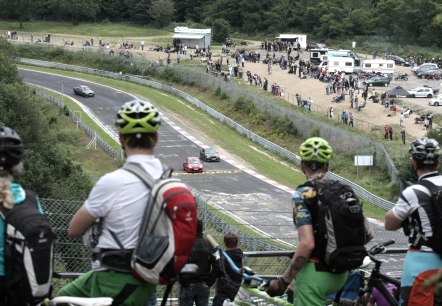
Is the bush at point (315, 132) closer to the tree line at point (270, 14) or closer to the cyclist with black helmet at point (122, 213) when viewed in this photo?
the cyclist with black helmet at point (122, 213)

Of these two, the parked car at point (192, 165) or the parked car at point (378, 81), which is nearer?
the parked car at point (192, 165)

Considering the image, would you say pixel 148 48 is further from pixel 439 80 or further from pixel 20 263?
pixel 20 263

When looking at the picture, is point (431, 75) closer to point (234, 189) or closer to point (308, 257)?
point (234, 189)

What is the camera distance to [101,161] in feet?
177

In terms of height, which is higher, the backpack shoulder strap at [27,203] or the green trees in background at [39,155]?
the backpack shoulder strap at [27,203]

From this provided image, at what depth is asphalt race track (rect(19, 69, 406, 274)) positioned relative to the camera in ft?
125

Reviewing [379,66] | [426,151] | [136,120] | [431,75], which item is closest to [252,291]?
[426,151]

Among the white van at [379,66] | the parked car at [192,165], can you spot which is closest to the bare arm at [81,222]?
the parked car at [192,165]

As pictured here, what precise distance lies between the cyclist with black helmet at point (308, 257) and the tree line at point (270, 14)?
351ft

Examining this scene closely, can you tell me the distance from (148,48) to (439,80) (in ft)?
127

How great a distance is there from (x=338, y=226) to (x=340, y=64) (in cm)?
8443

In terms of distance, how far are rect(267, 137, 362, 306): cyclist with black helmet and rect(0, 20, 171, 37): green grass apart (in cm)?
11266

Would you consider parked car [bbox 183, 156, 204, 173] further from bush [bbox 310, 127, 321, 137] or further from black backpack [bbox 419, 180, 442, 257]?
black backpack [bbox 419, 180, 442, 257]

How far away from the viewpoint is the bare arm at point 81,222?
537 centimetres
